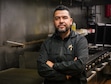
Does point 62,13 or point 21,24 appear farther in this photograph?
point 21,24

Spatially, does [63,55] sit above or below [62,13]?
below

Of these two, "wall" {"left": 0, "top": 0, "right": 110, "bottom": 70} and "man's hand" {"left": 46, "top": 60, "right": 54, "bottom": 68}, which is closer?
"man's hand" {"left": 46, "top": 60, "right": 54, "bottom": 68}

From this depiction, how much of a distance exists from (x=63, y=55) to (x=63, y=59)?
3cm

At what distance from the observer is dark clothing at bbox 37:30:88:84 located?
5.57 ft

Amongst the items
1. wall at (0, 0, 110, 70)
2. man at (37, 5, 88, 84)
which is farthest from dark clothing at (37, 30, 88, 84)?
wall at (0, 0, 110, 70)

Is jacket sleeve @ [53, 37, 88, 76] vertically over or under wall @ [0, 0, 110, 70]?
under

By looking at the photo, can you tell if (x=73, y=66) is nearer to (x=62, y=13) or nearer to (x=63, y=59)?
(x=63, y=59)

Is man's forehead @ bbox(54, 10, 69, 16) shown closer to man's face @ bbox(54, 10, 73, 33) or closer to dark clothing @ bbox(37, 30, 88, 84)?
man's face @ bbox(54, 10, 73, 33)

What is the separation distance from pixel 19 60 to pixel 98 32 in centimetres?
241

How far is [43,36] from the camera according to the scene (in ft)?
10.0

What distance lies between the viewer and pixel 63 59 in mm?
1773

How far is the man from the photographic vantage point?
5.59 ft

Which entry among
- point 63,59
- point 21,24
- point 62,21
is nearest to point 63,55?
point 63,59

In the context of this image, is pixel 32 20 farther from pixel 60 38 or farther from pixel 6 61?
pixel 60 38
